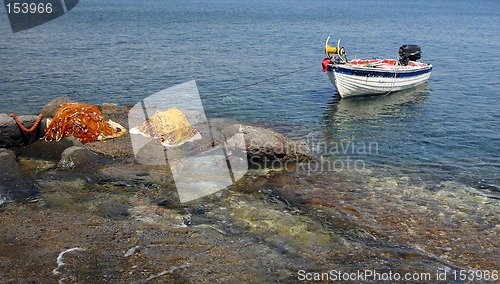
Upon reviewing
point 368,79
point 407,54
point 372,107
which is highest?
point 407,54

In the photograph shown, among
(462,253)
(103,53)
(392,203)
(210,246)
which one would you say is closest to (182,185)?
(210,246)

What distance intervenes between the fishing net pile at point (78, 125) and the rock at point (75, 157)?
142 centimetres

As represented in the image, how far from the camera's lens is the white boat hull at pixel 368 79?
27.3m

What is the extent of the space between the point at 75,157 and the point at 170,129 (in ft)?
11.6

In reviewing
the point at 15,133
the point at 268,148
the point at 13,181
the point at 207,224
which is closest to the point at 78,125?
the point at 15,133

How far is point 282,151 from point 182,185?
403cm

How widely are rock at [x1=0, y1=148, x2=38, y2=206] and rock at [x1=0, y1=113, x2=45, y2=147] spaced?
3.55 ft

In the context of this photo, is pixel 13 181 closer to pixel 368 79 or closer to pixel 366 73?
pixel 366 73

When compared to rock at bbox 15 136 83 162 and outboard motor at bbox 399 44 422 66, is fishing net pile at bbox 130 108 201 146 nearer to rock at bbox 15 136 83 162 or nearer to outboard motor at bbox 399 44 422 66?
rock at bbox 15 136 83 162

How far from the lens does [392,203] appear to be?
531 inches

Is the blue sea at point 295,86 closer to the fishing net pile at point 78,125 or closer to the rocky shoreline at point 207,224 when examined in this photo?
the rocky shoreline at point 207,224

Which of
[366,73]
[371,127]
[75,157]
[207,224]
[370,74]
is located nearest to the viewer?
[207,224]

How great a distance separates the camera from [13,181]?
13.4 meters

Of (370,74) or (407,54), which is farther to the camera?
(407,54)
